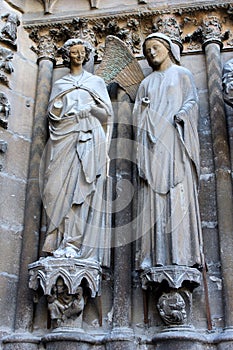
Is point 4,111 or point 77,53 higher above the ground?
point 77,53

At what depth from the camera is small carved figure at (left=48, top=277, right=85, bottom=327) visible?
467cm

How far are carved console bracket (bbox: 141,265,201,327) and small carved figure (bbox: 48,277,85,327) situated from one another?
0.60 meters

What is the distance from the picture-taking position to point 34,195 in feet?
17.9

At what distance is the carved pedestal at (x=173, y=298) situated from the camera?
4.53 m

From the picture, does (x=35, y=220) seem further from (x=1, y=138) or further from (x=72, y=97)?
(x=72, y=97)

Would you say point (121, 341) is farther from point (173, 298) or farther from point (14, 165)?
Result: point (14, 165)

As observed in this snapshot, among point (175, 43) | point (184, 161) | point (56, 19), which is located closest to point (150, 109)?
point (184, 161)

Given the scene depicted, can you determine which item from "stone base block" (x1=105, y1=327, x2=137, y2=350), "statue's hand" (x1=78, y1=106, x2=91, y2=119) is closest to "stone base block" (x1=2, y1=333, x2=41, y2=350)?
"stone base block" (x1=105, y1=327, x2=137, y2=350)

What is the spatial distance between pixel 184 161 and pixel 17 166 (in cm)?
175

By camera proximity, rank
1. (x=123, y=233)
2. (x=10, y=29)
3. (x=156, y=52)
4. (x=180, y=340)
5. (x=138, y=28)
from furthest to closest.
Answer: (x=138, y=28), (x=10, y=29), (x=156, y=52), (x=123, y=233), (x=180, y=340)

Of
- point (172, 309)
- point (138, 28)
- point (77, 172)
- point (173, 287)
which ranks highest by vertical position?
point (138, 28)

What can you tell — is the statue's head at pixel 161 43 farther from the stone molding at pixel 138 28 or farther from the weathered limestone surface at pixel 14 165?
the weathered limestone surface at pixel 14 165

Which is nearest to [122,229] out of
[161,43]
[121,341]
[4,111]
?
[121,341]

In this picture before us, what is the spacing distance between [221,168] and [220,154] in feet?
0.50
